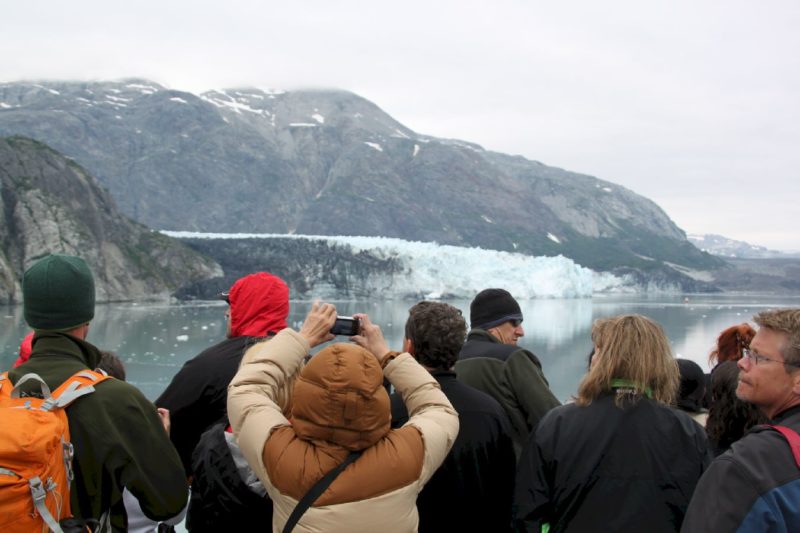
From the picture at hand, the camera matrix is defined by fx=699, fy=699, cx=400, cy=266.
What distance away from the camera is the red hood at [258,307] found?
2.54 m

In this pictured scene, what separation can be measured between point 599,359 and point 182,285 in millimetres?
36927

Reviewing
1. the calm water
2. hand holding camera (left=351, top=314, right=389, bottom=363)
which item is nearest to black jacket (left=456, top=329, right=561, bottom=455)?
hand holding camera (left=351, top=314, right=389, bottom=363)

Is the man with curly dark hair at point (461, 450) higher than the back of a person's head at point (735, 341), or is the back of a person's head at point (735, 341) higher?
the back of a person's head at point (735, 341)

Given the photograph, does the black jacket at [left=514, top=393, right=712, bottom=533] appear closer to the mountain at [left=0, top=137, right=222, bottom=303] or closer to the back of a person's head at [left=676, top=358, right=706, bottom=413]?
the back of a person's head at [left=676, top=358, right=706, bottom=413]

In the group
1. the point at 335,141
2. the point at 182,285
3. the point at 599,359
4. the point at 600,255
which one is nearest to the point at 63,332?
the point at 599,359

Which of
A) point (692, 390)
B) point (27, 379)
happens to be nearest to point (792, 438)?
point (27, 379)

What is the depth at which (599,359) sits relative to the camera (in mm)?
2047

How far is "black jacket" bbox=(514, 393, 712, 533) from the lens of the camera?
6.37 feet

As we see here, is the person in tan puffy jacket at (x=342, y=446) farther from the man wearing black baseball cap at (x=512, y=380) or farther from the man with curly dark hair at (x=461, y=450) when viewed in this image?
the man wearing black baseball cap at (x=512, y=380)

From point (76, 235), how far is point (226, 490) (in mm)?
36792

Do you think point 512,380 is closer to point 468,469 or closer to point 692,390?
point 468,469

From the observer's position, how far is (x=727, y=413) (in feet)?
8.35

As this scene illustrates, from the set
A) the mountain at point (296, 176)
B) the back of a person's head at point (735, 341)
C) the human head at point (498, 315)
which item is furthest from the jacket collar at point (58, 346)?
the mountain at point (296, 176)

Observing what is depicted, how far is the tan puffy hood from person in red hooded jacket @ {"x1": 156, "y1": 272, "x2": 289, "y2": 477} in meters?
0.90
